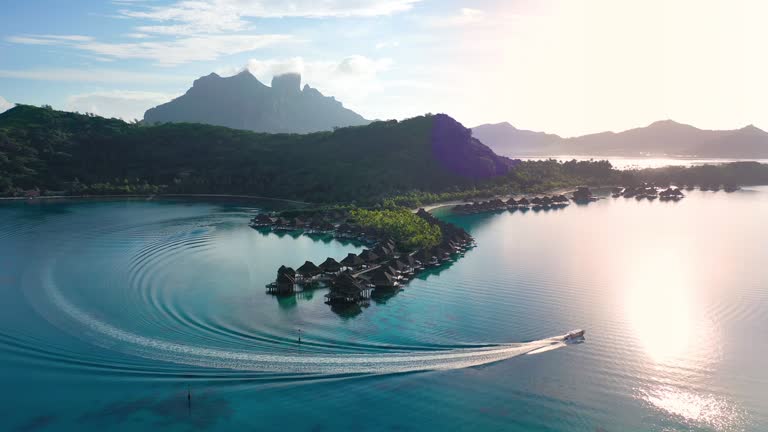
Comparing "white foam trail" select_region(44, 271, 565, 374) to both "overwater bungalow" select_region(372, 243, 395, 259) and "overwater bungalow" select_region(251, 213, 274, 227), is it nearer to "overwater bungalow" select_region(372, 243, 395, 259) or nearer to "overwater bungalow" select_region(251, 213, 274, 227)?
"overwater bungalow" select_region(372, 243, 395, 259)

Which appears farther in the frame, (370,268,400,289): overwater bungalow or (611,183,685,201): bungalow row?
(611,183,685,201): bungalow row

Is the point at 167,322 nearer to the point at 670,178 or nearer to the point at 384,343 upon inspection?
the point at 384,343

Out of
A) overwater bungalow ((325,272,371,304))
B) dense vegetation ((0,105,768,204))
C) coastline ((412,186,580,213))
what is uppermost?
dense vegetation ((0,105,768,204))

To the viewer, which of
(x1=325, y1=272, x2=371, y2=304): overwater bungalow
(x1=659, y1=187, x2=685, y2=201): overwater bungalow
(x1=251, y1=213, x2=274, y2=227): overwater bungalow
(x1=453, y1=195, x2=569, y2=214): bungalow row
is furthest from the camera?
(x1=659, y1=187, x2=685, y2=201): overwater bungalow

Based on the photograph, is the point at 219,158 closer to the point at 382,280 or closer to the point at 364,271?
the point at 364,271

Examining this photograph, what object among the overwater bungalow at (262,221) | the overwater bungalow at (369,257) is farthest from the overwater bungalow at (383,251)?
the overwater bungalow at (262,221)

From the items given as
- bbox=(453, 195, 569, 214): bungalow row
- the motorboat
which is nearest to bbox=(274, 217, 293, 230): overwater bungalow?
bbox=(453, 195, 569, 214): bungalow row

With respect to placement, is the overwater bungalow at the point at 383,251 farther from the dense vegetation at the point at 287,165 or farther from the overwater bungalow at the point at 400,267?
the dense vegetation at the point at 287,165

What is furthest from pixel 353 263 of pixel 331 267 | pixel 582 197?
pixel 582 197

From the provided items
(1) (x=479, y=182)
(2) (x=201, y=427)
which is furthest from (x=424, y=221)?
(1) (x=479, y=182)
